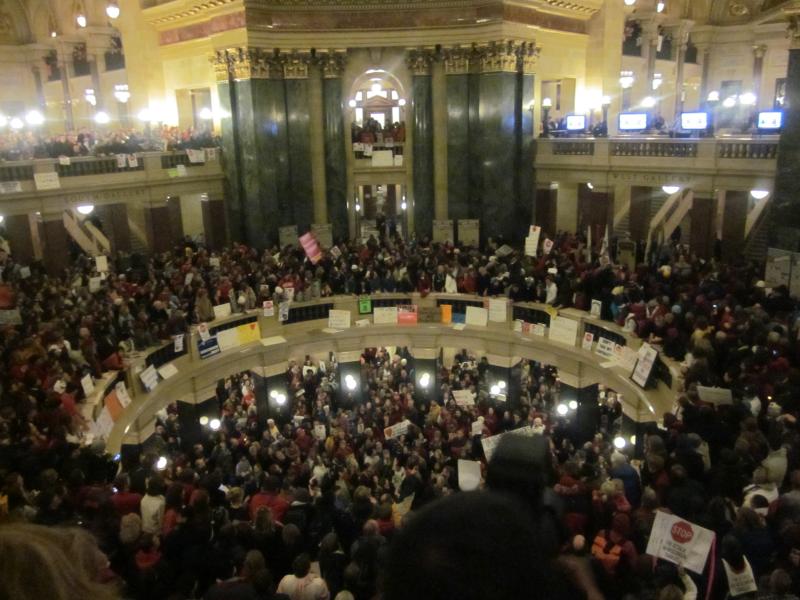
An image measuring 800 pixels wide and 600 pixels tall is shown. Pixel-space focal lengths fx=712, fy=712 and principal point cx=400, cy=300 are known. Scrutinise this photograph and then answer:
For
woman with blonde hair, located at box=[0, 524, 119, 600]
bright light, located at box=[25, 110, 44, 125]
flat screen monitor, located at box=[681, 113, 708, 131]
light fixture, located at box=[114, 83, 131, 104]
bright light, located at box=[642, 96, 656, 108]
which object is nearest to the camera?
woman with blonde hair, located at box=[0, 524, 119, 600]

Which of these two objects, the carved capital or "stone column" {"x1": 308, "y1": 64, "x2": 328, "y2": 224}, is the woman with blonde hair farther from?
the carved capital

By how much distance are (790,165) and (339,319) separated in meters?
13.3

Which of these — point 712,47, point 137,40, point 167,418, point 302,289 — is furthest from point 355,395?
point 712,47

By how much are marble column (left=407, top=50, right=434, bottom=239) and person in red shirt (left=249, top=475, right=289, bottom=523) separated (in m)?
18.3

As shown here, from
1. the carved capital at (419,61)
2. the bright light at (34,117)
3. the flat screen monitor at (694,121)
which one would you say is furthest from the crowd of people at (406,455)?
the bright light at (34,117)

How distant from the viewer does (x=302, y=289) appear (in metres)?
22.5

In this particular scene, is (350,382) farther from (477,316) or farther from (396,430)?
(396,430)

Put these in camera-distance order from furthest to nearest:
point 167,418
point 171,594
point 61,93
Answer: point 61,93
point 167,418
point 171,594

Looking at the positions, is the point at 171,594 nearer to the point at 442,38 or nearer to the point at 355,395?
the point at 355,395

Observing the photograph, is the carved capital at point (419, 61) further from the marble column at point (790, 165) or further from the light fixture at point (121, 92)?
the light fixture at point (121, 92)

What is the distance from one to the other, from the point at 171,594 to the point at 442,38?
23.8m

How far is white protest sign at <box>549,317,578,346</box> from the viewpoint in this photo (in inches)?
771

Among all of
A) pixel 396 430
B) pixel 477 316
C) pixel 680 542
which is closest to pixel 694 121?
pixel 477 316

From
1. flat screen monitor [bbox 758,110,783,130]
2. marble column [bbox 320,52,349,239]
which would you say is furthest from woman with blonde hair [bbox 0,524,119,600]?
marble column [bbox 320,52,349,239]
